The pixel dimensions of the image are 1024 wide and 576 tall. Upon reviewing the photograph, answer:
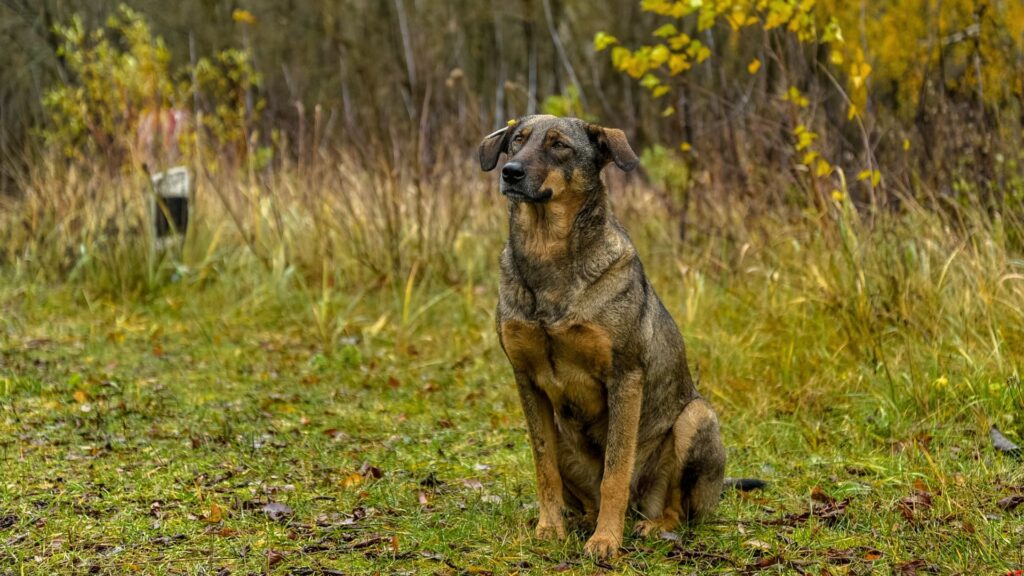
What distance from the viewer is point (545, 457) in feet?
13.8

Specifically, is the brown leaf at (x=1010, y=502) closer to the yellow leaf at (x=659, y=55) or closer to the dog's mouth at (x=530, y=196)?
the dog's mouth at (x=530, y=196)

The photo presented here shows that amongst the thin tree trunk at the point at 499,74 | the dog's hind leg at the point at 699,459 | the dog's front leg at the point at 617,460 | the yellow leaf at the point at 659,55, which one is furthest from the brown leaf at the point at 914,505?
the thin tree trunk at the point at 499,74

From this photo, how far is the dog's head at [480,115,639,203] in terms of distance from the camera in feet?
12.8

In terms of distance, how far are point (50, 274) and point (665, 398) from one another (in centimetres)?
681

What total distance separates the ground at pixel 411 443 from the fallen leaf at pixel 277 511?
0.01 metres

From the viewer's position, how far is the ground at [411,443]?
401 cm

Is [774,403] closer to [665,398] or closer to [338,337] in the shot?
[665,398]

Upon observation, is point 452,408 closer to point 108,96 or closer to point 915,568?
point 915,568

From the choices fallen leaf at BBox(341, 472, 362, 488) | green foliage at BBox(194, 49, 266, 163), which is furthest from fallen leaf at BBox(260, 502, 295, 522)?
green foliage at BBox(194, 49, 266, 163)

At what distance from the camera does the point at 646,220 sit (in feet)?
30.8

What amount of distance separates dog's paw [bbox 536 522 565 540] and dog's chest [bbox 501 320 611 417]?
1.53 feet

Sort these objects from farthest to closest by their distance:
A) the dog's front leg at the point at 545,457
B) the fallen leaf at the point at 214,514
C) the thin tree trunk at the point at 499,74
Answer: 1. the thin tree trunk at the point at 499,74
2. the fallen leaf at the point at 214,514
3. the dog's front leg at the point at 545,457

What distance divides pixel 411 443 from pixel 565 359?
2108 mm

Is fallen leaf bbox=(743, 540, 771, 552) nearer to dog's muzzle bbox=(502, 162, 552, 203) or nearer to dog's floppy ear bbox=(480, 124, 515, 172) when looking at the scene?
dog's muzzle bbox=(502, 162, 552, 203)
